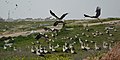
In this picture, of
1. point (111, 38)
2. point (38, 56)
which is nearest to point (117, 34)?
point (111, 38)

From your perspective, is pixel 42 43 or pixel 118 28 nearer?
pixel 42 43

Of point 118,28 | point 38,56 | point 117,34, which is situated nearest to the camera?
point 38,56

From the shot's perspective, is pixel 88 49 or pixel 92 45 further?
pixel 92 45

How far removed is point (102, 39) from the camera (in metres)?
39.8

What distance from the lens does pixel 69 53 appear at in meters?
32.1

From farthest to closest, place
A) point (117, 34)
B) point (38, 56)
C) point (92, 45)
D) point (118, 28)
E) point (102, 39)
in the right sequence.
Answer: point (118, 28) → point (117, 34) → point (102, 39) → point (92, 45) → point (38, 56)

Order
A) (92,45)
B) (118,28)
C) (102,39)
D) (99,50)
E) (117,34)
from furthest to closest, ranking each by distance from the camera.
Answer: (118,28)
(117,34)
(102,39)
(92,45)
(99,50)

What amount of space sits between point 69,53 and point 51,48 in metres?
2.98

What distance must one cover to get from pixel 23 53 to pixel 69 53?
15.4 ft

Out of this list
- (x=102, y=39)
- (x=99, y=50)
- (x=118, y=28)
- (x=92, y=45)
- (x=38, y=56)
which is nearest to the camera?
(x=38, y=56)

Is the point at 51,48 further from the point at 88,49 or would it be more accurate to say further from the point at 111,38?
the point at 111,38

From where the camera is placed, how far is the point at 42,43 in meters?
38.9

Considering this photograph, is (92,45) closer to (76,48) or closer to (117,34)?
(76,48)

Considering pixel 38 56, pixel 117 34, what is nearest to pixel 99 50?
pixel 38 56
